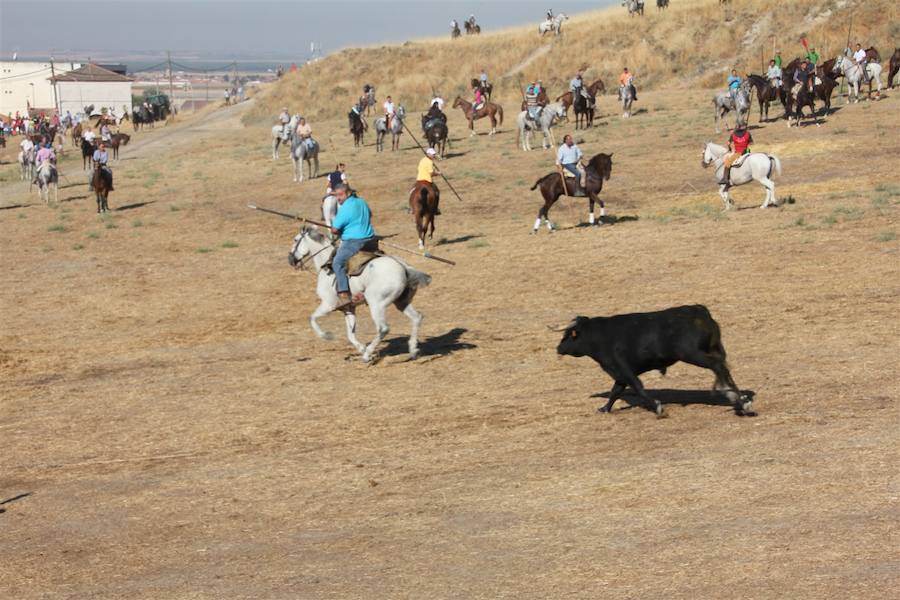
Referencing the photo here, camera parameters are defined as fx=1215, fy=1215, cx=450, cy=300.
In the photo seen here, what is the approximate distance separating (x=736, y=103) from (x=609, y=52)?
84.2 feet

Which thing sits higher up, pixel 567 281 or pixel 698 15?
pixel 698 15

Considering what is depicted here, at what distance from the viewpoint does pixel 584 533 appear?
1045cm

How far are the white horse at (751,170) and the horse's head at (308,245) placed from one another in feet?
47.2

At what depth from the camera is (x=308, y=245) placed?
18422mm

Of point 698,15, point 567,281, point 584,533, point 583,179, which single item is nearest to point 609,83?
point 698,15

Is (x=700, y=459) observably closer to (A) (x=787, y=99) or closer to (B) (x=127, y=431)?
(B) (x=127, y=431)

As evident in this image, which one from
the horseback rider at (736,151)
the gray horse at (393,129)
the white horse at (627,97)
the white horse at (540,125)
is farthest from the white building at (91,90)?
the horseback rider at (736,151)

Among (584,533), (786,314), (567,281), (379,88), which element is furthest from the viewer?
(379,88)

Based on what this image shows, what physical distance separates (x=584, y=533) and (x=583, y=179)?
19.6 m

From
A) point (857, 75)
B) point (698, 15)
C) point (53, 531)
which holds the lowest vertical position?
point (53, 531)

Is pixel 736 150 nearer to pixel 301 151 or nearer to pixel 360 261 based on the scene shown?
pixel 360 261

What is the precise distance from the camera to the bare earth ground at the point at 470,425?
9961 mm

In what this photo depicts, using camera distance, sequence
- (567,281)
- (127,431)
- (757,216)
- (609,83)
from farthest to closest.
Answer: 1. (609,83)
2. (757,216)
3. (567,281)
4. (127,431)

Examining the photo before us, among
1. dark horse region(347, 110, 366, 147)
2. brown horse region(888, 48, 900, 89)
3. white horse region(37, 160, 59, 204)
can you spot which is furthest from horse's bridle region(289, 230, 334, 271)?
brown horse region(888, 48, 900, 89)
